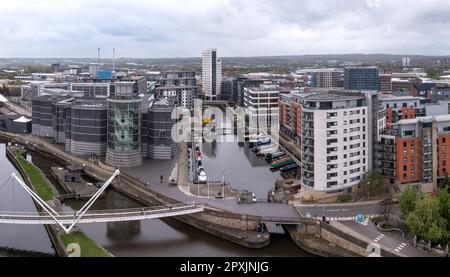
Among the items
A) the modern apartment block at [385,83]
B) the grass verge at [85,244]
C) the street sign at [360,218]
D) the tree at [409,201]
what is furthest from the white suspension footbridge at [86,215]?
the modern apartment block at [385,83]

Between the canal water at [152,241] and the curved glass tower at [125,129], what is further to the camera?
the curved glass tower at [125,129]

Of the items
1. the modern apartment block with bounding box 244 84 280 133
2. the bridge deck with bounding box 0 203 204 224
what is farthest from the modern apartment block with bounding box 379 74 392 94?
the bridge deck with bounding box 0 203 204 224

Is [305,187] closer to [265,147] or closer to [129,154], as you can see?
[129,154]

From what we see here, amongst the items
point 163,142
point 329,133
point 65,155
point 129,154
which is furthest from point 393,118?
point 65,155

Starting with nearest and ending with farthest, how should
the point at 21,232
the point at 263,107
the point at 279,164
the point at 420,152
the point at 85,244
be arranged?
the point at 85,244 → the point at 21,232 → the point at 420,152 → the point at 279,164 → the point at 263,107

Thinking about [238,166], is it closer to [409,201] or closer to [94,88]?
[409,201]

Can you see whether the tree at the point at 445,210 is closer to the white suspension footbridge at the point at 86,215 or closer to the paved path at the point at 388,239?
the paved path at the point at 388,239

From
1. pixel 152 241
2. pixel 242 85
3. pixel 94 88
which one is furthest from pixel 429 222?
pixel 242 85
